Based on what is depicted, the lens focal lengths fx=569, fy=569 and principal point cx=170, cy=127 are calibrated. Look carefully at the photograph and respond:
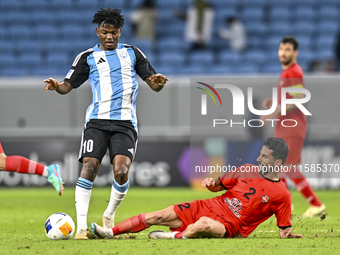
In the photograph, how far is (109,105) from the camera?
17.7ft

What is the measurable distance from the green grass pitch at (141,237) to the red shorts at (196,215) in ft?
0.50

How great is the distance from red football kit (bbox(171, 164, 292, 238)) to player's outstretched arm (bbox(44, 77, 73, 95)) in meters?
1.56

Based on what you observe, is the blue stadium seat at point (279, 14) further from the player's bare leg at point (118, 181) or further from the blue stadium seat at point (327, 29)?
the player's bare leg at point (118, 181)

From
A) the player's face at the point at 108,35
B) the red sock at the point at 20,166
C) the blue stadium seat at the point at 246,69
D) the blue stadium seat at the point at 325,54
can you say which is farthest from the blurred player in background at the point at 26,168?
the blue stadium seat at the point at 325,54

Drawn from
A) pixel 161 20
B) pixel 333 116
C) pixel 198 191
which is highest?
pixel 161 20

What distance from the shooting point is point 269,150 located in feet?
16.7

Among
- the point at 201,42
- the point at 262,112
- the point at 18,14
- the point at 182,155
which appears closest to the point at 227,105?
the point at 262,112

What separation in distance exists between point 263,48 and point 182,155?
449 centimetres

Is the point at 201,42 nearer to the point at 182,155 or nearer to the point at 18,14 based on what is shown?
the point at 182,155

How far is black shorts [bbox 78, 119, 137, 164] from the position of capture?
17.1ft

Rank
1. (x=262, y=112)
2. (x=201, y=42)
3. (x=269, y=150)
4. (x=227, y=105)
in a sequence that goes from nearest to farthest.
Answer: (x=269, y=150) < (x=227, y=105) < (x=262, y=112) < (x=201, y=42)

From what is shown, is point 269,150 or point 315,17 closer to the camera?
point 269,150

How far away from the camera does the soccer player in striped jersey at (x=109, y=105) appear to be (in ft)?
16.9

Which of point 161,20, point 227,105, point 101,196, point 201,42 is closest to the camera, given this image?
point 227,105
